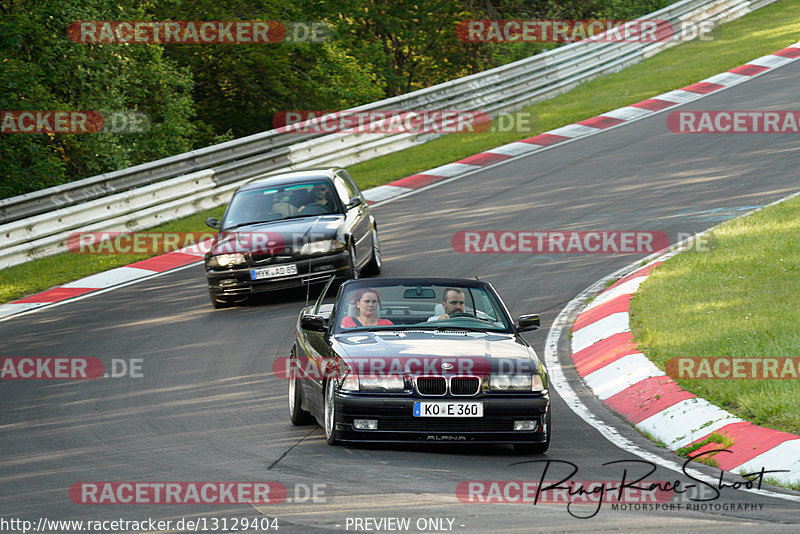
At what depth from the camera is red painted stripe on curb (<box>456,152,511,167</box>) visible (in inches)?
882

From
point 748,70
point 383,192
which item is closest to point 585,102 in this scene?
point 748,70

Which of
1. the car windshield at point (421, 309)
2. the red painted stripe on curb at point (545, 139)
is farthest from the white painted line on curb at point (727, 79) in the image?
the car windshield at point (421, 309)

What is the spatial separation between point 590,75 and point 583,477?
926 inches

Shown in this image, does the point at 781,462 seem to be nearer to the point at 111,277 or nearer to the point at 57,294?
the point at 57,294

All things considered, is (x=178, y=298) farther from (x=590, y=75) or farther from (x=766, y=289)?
(x=590, y=75)

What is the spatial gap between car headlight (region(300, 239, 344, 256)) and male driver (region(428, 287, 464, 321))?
17.1ft

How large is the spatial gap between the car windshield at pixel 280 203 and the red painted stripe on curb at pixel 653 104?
40.6ft

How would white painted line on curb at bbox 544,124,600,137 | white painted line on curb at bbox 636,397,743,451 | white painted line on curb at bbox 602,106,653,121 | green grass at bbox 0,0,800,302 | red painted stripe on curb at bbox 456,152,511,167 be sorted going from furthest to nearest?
white painted line on curb at bbox 602,106,653,121, white painted line on curb at bbox 544,124,600,137, red painted stripe on curb at bbox 456,152,511,167, green grass at bbox 0,0,800,302, white painted line on curb at bbox 636,397,743,451

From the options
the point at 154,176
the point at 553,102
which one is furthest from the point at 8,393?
the point at 553,102

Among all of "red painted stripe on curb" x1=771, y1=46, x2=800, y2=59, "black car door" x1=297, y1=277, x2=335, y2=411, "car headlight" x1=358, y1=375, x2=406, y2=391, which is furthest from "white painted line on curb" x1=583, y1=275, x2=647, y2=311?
"red painted stripe on curb" x1=771, y1=46, x2=800, y2=59

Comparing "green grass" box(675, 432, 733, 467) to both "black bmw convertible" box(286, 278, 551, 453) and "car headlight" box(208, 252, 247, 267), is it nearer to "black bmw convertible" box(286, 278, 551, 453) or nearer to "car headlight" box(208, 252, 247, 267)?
"black bmw convertible" box(286, 278, 551, 453)

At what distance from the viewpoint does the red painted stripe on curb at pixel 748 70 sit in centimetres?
2662

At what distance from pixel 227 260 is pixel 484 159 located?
9.86 metres

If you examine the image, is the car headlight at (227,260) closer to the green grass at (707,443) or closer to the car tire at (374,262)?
the car tire at (374,262)
